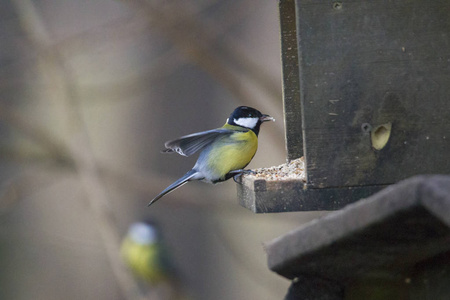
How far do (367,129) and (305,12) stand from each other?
0.40m

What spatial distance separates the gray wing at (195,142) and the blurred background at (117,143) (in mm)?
556

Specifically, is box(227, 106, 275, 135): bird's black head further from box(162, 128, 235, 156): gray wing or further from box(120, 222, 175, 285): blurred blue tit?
box(120, 222, 175, 285): blurred blue tit

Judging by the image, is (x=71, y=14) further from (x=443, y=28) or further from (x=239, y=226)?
(x=443, y=28)

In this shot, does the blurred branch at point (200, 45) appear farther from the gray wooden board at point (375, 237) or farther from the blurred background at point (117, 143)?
the gray wooden board at point (375, 237)

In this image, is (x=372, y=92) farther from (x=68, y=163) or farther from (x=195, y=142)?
(x=68, y=163)

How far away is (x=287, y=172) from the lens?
2.40 m

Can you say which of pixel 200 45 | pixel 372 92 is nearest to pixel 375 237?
pixel 372 92

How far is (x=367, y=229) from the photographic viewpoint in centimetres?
112

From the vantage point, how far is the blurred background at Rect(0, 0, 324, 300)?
3.87m

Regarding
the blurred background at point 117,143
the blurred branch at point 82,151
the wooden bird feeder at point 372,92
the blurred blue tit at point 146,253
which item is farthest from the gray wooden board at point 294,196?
the blurred blue tit at point 146,253

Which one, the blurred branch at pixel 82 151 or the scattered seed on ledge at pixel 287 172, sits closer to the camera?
the scattered seed on ledge at pixel 287 172

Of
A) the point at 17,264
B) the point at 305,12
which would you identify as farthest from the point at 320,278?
the point at 17,264

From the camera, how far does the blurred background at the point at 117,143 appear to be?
387 cm

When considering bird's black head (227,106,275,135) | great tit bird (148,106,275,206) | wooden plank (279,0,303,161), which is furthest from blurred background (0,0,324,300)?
wooden plank (279,0,303,161)
